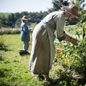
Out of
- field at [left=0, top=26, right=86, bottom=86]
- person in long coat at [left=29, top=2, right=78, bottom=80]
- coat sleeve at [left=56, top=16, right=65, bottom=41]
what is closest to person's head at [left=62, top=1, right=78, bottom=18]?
person in long coat at [left=29, top=2, right=78, bottom=80]

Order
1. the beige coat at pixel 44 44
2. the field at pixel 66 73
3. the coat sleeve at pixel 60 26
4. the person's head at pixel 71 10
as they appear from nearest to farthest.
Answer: the person's head at pixel 71 10
the coat sleeve at pixel 60 26
the field at pixel 66 73
the beige coat at pixel 44 44

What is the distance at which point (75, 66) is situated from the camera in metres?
7.81

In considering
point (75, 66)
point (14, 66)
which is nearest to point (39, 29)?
point (75, 66)

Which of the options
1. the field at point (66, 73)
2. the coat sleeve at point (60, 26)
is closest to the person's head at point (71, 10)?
the coat sleeve at point (60, 26)

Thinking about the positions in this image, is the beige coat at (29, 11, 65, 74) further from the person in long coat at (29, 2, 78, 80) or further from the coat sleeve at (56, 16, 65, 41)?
the coat sleeve at (56, 16, 65, 41)

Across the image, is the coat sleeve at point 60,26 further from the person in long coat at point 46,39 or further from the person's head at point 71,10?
the person's head at point 71,10

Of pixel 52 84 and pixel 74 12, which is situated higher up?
pixel 74 12

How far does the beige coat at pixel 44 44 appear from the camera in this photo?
7523mm

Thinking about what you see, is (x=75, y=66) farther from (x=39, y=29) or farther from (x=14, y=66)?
(x=14, y=66)

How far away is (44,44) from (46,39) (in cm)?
14

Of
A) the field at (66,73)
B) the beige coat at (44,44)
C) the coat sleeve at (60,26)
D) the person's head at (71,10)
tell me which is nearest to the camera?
the person's head at (71,10)

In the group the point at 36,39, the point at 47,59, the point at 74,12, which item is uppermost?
the point at 74,12

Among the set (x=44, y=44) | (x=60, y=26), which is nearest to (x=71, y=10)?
(x=60, y=26)

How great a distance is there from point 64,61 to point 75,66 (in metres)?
1.06
